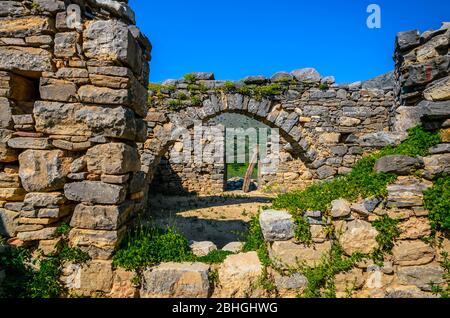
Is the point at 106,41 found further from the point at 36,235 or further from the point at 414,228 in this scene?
the point at 414,228

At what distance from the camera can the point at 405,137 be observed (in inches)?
136

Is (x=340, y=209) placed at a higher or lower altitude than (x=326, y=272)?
higher

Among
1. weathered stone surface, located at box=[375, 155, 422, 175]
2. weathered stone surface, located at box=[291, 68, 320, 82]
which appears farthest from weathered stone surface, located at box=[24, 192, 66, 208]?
weathered stone surface, located at box=[291, 68, 320, 82]

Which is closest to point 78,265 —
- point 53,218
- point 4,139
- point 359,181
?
point 53,218

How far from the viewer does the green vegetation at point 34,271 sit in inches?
104

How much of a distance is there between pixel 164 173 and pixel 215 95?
431cm

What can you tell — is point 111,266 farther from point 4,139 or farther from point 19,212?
point 4,139

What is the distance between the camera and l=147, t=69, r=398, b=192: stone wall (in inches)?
319

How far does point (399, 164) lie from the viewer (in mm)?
3084

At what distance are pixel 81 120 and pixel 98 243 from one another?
135cm

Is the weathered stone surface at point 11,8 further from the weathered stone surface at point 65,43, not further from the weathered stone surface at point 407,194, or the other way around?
the weathered stone surface at point 407,194

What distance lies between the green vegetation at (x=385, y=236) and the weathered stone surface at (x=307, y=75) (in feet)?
21.0

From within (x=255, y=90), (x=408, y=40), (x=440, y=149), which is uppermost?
(x=255, y=90)

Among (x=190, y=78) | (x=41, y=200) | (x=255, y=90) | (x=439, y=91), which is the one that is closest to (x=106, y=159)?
(x=41, y=200)
